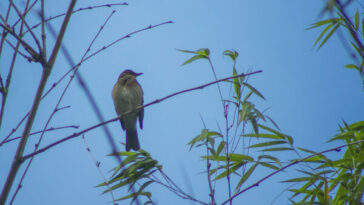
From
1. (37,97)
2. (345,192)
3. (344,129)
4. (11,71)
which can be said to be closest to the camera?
(37,97)

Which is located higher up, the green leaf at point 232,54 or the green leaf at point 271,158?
the green leaf at point 232,54

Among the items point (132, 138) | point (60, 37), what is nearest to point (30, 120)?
point (60, 37)

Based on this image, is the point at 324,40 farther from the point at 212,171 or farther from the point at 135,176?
the point at 135,176

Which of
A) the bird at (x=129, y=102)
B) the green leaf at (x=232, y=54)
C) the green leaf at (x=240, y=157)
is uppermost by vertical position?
the bird at (x=129, y=102)

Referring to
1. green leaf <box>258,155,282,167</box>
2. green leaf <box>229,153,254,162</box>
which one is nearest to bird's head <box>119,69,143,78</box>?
green leaf <box>229,153,254,162</box>

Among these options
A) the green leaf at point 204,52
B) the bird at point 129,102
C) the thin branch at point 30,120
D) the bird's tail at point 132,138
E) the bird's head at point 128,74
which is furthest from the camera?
the bird's head at point 128,74

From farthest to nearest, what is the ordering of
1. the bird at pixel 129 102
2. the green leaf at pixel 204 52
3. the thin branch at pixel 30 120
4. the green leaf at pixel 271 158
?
the bird at pixel 129 102 < the green leaf at pixel 204 52 < the green leaf at pixel 271 158 < the thin branch at pixel 30 120

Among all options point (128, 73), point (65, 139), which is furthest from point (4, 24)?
point (128, 73)

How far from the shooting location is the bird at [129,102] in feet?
19.3

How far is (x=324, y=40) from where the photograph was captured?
3531 mm

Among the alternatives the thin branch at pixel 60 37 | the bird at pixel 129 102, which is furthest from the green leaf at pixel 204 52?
the bird at pixel 129 102

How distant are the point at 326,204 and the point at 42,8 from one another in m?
2.06

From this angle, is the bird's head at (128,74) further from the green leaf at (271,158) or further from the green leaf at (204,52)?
the green leaf at (271,158)

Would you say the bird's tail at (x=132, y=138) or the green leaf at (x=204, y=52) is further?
the bird's tail at (x=132, y=138)
